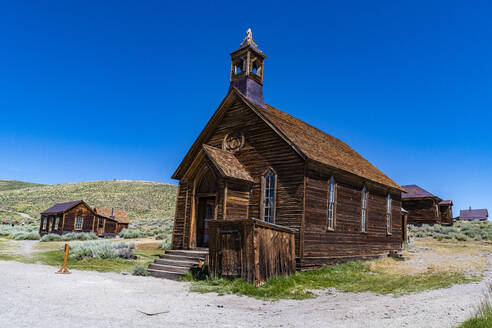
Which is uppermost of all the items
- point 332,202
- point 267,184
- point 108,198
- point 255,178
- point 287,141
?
point 108,198

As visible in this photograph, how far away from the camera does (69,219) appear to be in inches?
1550

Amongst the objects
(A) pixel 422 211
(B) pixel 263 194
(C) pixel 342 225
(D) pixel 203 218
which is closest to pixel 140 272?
(D) pixel 203 218

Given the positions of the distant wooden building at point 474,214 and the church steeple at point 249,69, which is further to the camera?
the distant wooden building at point 474,214

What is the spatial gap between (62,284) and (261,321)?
21.9 ft

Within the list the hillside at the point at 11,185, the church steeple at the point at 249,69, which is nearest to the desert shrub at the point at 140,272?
the church steeple at the point at 249,69

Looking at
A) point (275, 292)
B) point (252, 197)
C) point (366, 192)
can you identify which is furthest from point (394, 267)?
point (275, 292)

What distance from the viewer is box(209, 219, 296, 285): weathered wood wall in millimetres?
10781

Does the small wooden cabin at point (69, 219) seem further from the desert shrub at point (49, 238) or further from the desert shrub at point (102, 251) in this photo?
the desert shrub at point (102, 251)

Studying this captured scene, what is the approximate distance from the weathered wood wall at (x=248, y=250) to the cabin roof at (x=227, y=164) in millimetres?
2912

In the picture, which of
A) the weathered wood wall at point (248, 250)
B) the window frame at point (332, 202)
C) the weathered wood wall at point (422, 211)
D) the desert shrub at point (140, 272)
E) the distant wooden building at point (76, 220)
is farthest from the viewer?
the distant wooden building at point (76, 220)

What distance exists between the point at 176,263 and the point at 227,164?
4.35 metres

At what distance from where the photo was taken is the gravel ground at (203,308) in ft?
21.3

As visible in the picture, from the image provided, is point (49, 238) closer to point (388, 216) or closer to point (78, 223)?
point (78, 223)

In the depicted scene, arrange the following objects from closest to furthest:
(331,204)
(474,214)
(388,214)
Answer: (331,204) → (388,214) → (474,214)
